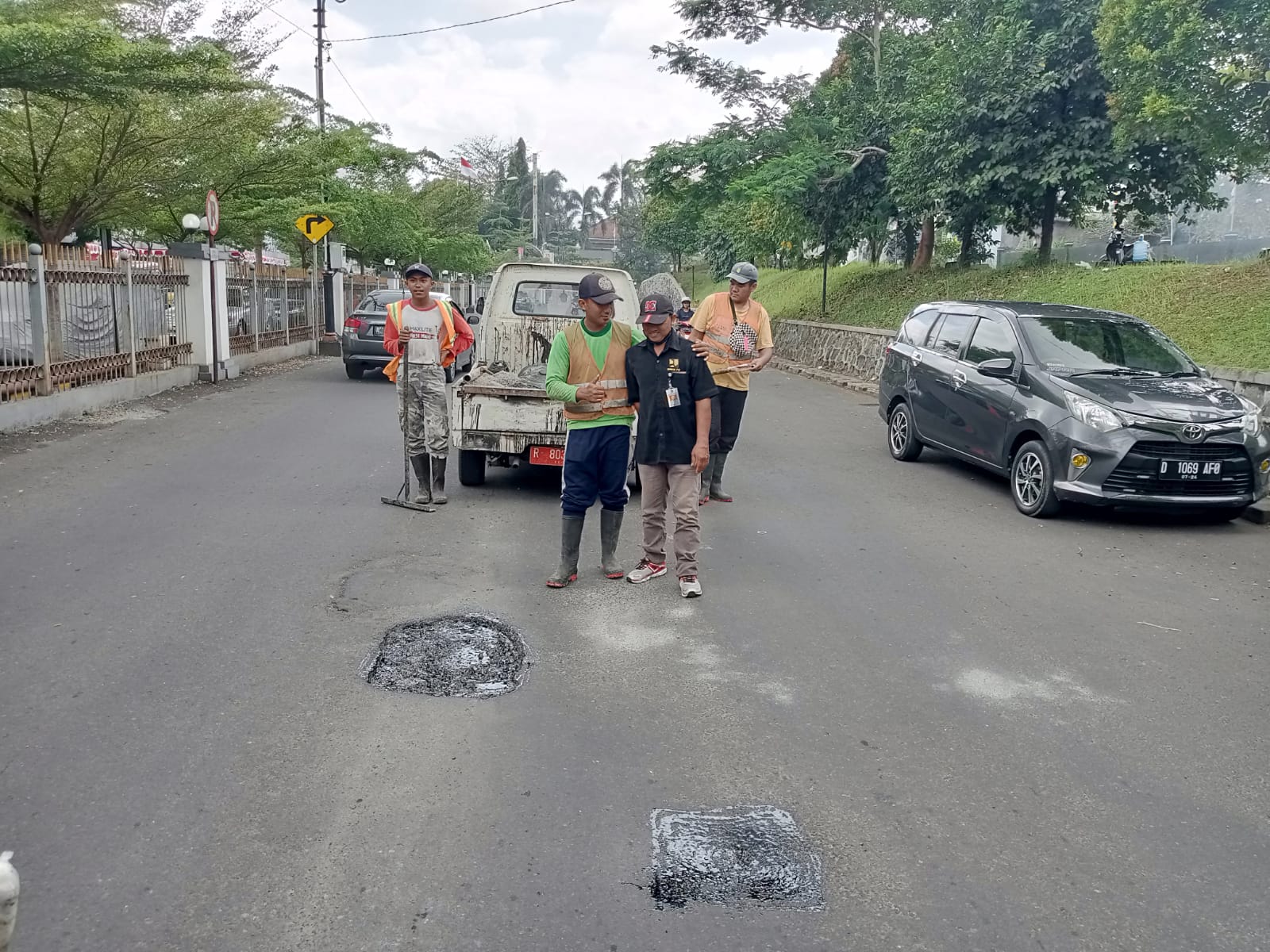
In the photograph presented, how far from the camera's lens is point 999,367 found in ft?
30.3

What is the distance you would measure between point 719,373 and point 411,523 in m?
2.78

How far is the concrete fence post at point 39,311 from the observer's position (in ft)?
41.0

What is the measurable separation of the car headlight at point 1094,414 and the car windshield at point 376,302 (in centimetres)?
1243

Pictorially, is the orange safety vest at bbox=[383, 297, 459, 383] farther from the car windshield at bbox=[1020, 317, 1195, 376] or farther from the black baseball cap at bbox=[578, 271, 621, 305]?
the car windshield at bbox=[1020, 317, 1195, 376]

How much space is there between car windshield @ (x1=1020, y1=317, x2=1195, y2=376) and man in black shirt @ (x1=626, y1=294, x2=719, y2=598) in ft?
13.8

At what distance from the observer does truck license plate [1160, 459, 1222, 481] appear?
26.9 ft

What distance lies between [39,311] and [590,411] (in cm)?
933

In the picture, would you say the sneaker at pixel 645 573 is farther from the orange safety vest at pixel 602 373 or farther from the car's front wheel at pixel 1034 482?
the car's front wheel at pixel 1034 482

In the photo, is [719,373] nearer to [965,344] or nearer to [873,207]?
[965,344]

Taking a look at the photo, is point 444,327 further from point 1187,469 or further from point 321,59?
point 321,59

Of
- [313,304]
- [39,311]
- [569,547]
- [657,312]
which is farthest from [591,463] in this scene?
[313,304]

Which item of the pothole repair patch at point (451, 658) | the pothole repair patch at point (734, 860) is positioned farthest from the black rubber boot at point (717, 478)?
the pothole repair patch at point (734, 860)

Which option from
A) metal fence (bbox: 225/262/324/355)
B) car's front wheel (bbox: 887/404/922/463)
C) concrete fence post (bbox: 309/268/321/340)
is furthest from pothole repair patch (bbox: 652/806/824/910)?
concrete fence post (bbox: 309/268/321/340)

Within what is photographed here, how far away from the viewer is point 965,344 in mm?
10453
